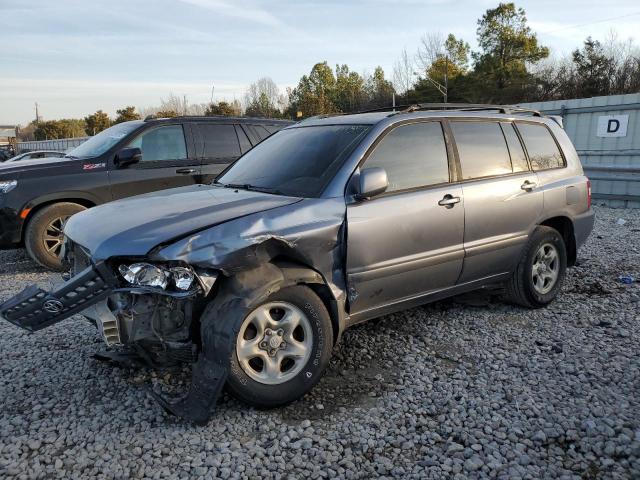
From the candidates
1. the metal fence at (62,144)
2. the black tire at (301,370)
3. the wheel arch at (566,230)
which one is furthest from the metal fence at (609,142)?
the metal fence at (62,144)

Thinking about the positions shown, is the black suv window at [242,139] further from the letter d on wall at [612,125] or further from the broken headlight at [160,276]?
the letter d on wall at [612,125]

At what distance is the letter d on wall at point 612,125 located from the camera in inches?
446

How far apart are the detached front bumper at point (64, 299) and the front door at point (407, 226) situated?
1.50 m

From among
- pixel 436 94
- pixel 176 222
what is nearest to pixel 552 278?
pixel 176 222

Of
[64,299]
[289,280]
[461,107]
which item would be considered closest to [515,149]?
[461,107]

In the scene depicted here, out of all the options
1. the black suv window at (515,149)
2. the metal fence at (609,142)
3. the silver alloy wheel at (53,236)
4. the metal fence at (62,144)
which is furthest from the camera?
the metal fence at (62,144)

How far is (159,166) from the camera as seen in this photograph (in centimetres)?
693

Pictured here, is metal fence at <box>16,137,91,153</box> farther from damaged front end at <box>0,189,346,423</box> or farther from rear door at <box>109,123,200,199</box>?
damaged front end at <box>0,189,346,423</box>

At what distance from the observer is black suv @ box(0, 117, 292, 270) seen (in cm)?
620

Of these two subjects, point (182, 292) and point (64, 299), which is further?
point (64, 299)

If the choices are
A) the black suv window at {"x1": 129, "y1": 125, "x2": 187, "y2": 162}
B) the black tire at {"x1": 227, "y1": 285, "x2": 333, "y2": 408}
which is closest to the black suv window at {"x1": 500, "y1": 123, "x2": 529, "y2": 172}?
the black tire at {"x1": 227, "y1": 285, "x2": 333, "y2": 408}

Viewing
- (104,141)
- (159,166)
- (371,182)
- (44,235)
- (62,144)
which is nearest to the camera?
(371,182)

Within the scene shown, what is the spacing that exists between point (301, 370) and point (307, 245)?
2.51 feet

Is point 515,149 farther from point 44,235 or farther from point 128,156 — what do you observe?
point 44,235
